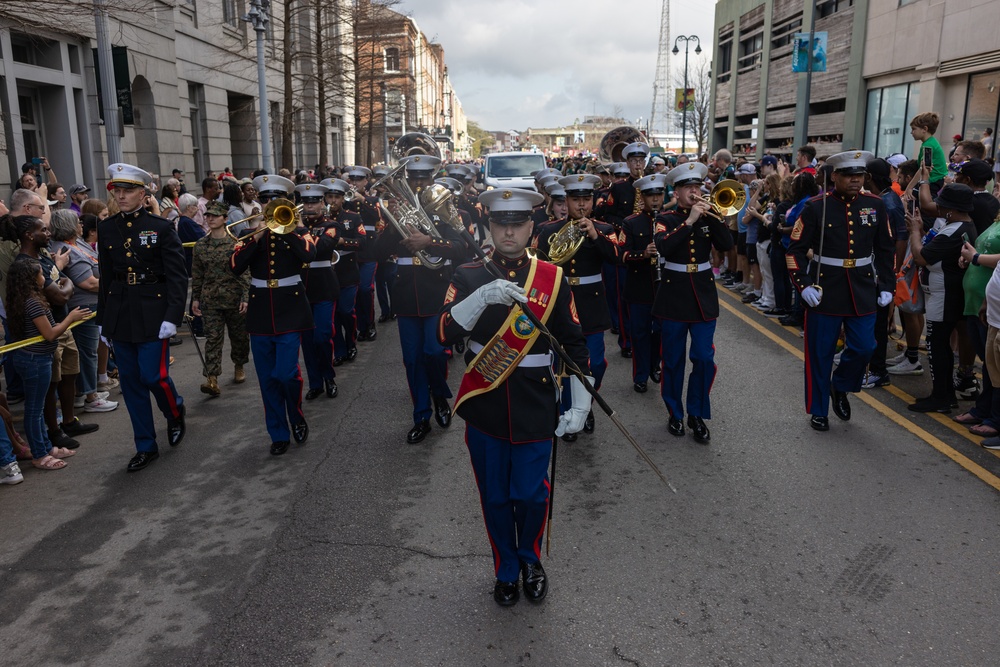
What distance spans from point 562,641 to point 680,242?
353 centimetres

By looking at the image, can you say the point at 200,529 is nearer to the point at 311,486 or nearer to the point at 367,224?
the point at 311,486

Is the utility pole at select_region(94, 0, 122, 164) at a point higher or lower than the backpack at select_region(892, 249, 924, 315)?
higher

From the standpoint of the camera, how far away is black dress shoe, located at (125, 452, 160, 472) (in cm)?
586

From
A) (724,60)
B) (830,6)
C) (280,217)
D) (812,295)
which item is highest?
(724,60)

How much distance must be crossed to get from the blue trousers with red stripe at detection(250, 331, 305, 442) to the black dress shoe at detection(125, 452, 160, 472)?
34.3 inches

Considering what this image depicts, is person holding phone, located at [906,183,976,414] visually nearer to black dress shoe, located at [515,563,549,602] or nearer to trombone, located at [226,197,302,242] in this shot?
black dress shoe, located at [515,563,549,602]

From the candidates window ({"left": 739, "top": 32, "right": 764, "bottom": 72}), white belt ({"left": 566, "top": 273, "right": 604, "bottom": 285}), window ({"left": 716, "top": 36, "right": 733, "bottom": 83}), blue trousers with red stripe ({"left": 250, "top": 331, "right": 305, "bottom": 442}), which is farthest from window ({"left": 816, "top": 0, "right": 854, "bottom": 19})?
blue trousers with red stripe ({"left": 250, "top": 331, "right": 305, "bottom": 442})

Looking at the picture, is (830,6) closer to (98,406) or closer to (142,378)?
(98,406)

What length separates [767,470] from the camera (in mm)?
5547

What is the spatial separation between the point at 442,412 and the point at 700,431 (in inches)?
83.8

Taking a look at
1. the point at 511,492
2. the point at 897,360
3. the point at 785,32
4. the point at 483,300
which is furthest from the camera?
the point at 785,32

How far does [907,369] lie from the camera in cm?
800

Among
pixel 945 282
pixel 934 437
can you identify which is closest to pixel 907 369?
pixel 945 282

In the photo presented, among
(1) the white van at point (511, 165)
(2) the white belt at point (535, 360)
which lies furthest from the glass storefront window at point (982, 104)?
(2) the white belt at point (535, 360)
